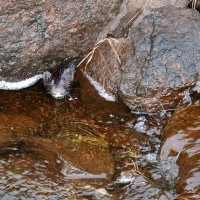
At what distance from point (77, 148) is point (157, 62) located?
1333mm

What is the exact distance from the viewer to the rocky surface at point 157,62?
4652 mm

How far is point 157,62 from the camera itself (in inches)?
184

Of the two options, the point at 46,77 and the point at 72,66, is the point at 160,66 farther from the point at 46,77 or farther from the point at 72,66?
the point at 46,77

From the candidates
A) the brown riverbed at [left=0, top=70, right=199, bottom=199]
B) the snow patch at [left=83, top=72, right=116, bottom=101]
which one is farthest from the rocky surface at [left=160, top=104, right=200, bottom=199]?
the snow patch at [left=83, top=72, right=116, bottom=101]

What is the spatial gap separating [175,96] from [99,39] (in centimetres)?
112

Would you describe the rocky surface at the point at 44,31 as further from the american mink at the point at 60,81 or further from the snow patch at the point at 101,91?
the snow patch at the point at 101,91

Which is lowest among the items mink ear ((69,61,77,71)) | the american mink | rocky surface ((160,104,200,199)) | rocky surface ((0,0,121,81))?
rocky surface ((160,104,200,199))

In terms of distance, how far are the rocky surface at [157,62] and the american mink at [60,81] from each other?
42 centimetres

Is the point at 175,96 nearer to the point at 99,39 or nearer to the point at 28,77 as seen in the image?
the point at 99,39

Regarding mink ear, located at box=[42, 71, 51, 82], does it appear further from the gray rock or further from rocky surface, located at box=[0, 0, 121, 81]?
the gray rock

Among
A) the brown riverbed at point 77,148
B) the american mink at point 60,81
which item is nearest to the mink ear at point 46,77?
the american mink at point 60,81

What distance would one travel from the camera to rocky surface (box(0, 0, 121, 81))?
4363mm

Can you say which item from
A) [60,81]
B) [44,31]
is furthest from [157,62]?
[44,31]

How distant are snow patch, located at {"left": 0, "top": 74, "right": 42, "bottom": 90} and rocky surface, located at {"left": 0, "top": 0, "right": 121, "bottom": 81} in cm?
7
